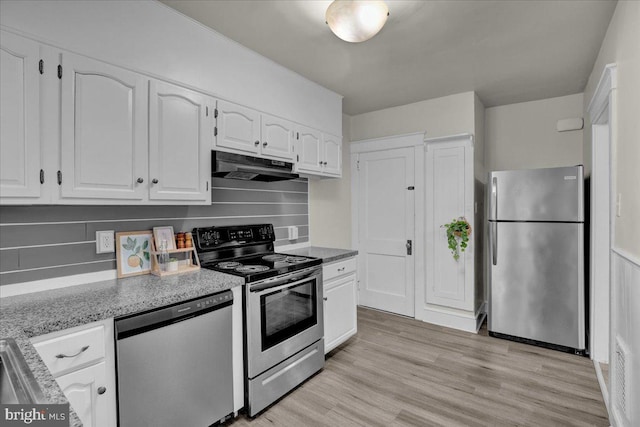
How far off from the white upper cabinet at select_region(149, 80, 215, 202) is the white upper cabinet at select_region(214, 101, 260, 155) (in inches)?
3.1

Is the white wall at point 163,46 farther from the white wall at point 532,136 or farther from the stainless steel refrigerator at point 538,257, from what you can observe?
the white wall at point 532,136

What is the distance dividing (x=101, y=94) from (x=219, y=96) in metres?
0.75

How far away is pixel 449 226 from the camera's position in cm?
353

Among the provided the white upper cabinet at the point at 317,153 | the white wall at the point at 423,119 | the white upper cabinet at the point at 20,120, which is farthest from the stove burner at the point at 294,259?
the white wall at the point at 423,119

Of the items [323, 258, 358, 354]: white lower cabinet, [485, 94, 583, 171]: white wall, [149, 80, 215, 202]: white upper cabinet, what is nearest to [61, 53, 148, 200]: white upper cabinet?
[149, 80, 215, 202]: white upper cabinet

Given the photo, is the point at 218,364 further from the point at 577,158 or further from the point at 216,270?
the point at 577,158

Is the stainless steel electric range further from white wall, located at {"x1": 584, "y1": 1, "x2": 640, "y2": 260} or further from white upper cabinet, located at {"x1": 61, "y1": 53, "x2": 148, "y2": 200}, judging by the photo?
white wall, located at {"x1": 584, "y1": 1, "x2": 640, "y2": 260}

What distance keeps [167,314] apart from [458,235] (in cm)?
289

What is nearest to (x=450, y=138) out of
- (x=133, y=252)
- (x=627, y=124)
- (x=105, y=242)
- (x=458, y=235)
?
(x=458, y=235)

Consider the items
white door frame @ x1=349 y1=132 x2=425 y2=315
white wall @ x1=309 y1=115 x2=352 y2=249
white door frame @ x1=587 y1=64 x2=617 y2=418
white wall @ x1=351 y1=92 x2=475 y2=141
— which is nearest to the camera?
white door frame @ x1=587 y1=64 x2=617 y2=418

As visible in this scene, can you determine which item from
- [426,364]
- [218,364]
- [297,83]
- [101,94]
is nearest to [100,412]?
[218,364]

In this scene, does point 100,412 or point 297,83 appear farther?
point 297,83

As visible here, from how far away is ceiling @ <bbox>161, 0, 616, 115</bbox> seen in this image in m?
2.02

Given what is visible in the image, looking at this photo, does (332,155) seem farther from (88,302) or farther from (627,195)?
(88,302)
